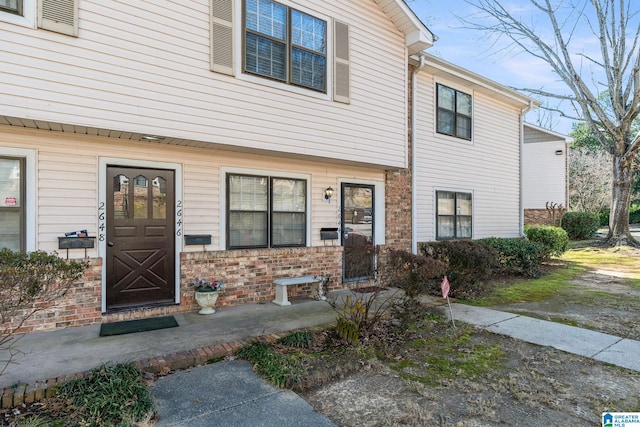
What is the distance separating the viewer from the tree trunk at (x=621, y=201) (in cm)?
1493

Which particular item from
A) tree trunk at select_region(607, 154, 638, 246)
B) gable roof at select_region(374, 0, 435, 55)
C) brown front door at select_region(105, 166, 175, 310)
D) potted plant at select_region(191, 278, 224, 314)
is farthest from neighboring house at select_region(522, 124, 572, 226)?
brown front door at select_region(105, 166, 175, 310)

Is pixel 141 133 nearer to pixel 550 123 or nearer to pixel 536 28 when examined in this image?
pixel 536 28

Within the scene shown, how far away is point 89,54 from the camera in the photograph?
14.9 feet

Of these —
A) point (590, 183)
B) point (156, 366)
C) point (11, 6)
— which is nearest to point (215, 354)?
point (156, 366)

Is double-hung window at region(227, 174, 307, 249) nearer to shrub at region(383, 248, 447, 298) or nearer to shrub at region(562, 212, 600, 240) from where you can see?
shrub at region(383, 248, 447, 298)

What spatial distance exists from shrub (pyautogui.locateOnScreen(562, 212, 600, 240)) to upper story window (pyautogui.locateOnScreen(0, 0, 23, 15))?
2144 cm

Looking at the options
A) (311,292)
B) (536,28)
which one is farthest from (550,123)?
(311,292)

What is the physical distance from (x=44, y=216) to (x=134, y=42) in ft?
8.52

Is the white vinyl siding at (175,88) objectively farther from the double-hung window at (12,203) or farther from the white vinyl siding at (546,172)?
the white vinyl siding at (546,172)

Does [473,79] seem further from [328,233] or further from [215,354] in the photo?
[215,354]

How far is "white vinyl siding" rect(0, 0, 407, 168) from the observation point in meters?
4.28

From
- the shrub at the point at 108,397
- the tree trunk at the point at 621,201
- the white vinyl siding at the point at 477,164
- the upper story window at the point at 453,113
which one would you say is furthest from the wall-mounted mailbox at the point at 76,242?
the tree trunk at the point at 621,201

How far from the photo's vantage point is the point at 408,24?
7.76 meters

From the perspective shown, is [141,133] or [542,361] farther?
[141,133]
